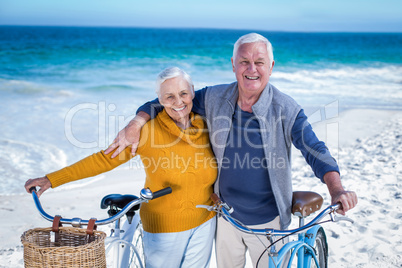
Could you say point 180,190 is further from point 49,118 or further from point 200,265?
point 49,118

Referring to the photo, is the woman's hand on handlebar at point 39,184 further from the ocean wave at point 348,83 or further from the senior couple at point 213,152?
the ocean wave at point 348,83

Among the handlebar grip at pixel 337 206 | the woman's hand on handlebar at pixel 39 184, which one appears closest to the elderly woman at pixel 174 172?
the woman's hand on handlebar at pixel 39 184

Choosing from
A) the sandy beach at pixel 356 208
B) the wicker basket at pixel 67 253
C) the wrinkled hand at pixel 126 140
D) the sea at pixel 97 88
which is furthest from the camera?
the sea at pixel 97 88

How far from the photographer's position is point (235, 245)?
259 cm

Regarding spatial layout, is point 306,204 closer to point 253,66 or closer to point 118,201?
point 253,66

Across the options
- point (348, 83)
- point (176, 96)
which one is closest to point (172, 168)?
point (176, 96)

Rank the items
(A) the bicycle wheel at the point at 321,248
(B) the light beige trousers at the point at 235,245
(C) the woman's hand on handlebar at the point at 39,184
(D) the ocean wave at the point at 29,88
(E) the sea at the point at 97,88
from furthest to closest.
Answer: (D) the ocean wave at the point at 29,88 → (E) the sea at the point at 97,88 → (A) the bicycle wheel at the point at 321,248 → (B) the light beige trousers at the point at 235,245 → (C) the woman's hand on handlebar at the point at 39,184

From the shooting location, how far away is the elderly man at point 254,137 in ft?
7.59

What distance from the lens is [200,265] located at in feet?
8.06

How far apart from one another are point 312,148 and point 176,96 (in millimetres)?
764

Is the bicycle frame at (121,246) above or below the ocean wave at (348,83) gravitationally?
below

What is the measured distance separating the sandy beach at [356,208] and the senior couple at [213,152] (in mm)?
1253

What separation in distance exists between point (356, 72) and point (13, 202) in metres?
20.2

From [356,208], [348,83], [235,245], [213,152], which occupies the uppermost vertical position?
[348,83]
